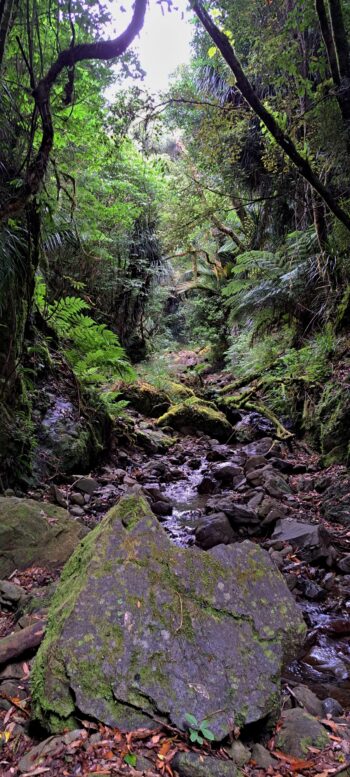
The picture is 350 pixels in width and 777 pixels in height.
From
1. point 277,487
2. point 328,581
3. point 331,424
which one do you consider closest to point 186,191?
point 331,424

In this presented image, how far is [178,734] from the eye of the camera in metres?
1.62

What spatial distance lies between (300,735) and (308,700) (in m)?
0.40

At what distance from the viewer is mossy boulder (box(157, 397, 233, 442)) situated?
959cm

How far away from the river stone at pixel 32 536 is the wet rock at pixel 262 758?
6.31 feet

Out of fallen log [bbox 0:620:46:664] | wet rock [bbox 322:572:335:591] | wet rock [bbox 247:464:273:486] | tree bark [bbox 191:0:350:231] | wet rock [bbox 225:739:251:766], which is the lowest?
wet rock [bbox 247:464:273:486]

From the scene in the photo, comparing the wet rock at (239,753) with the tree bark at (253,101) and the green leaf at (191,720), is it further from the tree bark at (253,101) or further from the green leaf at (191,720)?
the tree bark at (253,101)

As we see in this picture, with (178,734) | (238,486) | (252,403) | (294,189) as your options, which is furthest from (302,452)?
(178,734)

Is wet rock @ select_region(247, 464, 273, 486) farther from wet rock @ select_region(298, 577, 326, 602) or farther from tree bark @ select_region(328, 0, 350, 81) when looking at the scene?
tree bark @ select_region(328, 0, 350, 81)

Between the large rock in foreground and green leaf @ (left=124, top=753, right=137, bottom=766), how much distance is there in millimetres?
114

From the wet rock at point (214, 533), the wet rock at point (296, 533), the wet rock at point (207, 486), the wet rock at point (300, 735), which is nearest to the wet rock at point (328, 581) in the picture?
the wet rock at point (296, 533)

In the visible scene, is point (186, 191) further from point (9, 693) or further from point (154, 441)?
point (9, 693)

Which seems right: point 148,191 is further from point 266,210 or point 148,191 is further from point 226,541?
point 226,541

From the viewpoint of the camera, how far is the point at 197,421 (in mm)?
9836


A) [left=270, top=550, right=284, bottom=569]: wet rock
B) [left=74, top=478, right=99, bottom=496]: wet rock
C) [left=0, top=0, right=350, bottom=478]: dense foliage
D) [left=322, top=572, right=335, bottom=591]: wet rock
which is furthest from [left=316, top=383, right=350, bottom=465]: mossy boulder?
[left=74, top=478, right=99, bottom=496]: wet rock
